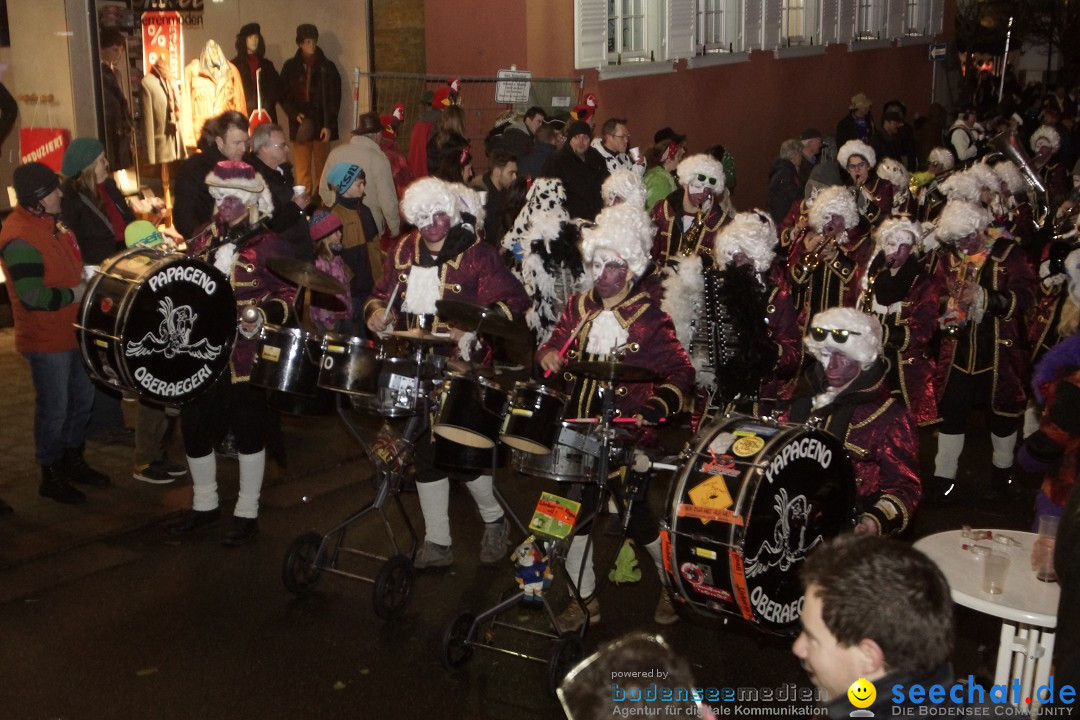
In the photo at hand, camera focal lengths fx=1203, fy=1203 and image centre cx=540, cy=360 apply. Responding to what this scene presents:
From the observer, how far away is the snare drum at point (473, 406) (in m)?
5.21

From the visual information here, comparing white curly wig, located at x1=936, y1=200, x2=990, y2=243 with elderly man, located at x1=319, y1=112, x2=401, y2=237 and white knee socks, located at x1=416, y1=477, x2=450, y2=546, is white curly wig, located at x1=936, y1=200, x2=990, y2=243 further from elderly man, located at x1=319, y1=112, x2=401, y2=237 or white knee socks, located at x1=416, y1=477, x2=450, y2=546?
elderly man, located at x1=319, y1=112, x2=401, y2=237

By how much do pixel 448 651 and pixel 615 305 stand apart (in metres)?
1.74

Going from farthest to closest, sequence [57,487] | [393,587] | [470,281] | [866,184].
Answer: [866,184] < [57,487] < [470,281] < [393,587]

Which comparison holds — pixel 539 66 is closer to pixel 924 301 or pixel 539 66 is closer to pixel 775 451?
→ pixel 924 301

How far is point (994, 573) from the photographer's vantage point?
4.07 metres

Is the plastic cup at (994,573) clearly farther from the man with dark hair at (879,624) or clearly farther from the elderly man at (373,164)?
the elderly man at (373,164)

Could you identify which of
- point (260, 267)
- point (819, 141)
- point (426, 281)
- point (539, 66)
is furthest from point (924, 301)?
point (539, 66)

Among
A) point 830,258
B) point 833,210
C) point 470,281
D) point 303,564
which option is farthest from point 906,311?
point 303,564

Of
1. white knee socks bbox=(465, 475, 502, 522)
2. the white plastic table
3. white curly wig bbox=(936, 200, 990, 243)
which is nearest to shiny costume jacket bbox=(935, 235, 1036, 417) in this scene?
white curly wig bbox=(936, 200, 990, 243)

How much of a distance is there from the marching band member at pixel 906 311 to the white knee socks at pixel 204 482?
12.8ft

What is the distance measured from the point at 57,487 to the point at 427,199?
3.02 meters

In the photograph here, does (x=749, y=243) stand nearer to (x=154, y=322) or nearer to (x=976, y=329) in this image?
(x=976, y=329)

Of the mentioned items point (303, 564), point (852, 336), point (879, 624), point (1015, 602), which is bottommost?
point (303, 564)

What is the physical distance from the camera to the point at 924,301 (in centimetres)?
707
